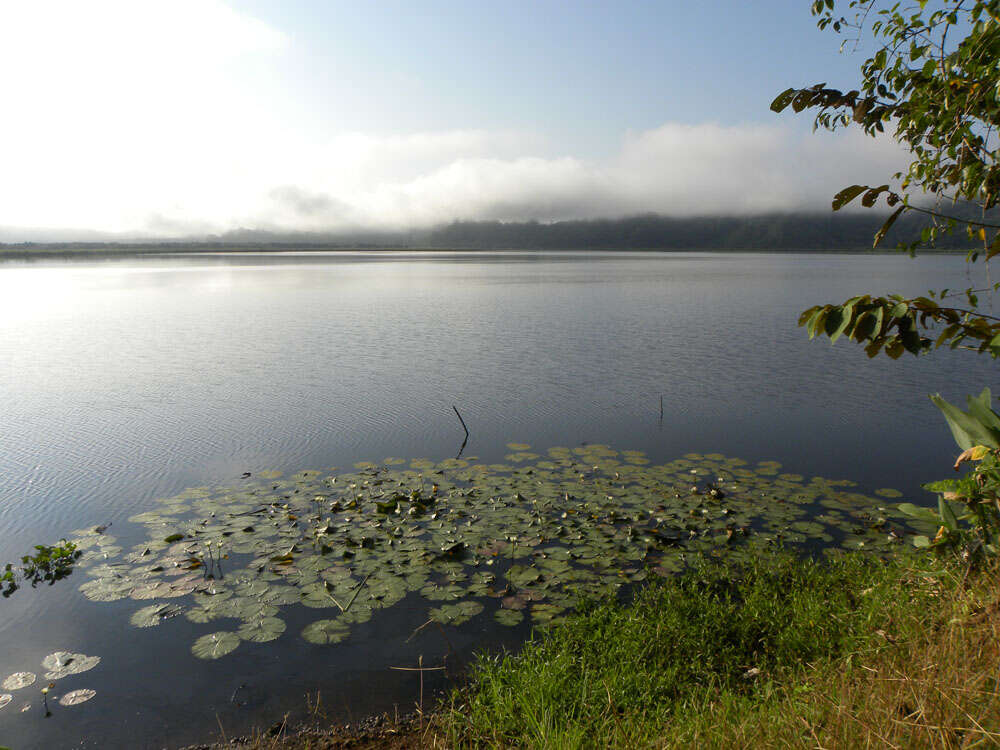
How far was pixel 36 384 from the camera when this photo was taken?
20.4m

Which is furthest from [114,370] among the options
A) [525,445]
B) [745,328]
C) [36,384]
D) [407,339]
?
[745,328]

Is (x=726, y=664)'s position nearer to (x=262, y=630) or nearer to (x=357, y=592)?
(x=357, y=592)

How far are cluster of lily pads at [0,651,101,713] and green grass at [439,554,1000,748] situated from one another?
3.84 meters

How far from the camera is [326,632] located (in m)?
7.29

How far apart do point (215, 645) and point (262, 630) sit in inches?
19.8

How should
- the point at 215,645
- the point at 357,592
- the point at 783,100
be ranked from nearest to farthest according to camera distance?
1. the point at 783,100
2. the point at 215,645
3. the point at 357,592

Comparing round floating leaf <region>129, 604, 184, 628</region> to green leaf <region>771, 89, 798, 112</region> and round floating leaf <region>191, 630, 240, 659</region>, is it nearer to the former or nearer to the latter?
round floating leaf <region>191, 630, 240, 659</region>

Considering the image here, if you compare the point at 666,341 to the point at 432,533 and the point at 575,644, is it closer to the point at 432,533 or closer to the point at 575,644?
the point at 432,533

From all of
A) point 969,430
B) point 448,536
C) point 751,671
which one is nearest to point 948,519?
point 969,430

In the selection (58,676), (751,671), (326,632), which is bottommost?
(58,676)

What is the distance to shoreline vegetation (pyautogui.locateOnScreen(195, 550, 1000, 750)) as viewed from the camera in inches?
161

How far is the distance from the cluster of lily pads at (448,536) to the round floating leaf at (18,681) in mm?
1122

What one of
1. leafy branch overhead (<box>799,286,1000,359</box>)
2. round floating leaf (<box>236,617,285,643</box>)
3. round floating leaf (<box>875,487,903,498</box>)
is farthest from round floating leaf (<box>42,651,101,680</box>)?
round floating leaf (<box>875,487,903,498</box>)

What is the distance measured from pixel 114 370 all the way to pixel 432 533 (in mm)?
17942
